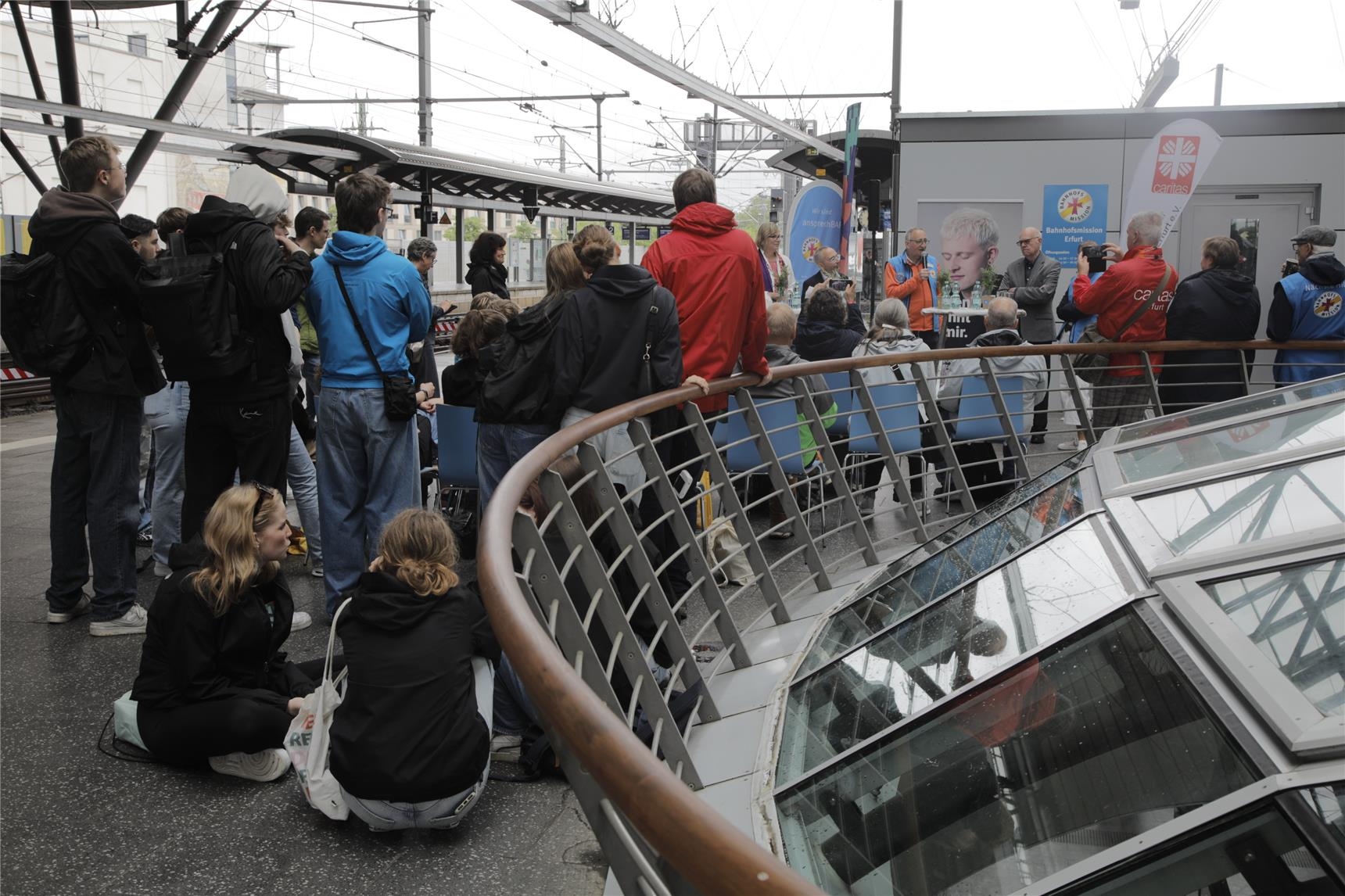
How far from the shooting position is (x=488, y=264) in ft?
30.2

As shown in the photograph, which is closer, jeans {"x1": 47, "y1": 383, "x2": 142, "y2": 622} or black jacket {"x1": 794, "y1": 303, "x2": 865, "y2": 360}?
jeans {"x1": 47, "y1": 383, "x2": 142, "y2": 622}

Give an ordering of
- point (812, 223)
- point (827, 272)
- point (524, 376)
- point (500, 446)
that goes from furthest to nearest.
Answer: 1. point (812, 223)
2. point (827, 272)
3. point (500, 446)
4. point (524, 376)

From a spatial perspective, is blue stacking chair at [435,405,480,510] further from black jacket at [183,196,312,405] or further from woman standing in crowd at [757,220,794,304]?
woman standing in crowd at [757,220,794,304]

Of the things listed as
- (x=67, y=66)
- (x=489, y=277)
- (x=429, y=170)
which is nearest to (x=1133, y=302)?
(x=489, y=277)

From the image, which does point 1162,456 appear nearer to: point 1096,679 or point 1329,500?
point 1329,500

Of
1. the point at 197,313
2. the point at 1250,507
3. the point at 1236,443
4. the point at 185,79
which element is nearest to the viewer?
the point at 1250,507

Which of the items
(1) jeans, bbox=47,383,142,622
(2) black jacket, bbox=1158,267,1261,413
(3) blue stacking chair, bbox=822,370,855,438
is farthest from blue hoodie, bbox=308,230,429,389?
(2) black jacket, bbox=1158,267,1261,413

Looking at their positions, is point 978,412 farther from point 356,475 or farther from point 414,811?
point 414,811

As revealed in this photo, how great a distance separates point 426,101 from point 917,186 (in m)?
13.7

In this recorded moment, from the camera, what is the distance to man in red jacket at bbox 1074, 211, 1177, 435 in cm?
869

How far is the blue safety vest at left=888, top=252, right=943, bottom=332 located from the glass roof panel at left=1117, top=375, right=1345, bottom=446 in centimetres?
603

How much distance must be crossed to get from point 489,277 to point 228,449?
390 cm

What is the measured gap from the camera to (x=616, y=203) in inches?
1100

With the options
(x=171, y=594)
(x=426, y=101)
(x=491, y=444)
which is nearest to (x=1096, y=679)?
(x=171, y=594)
